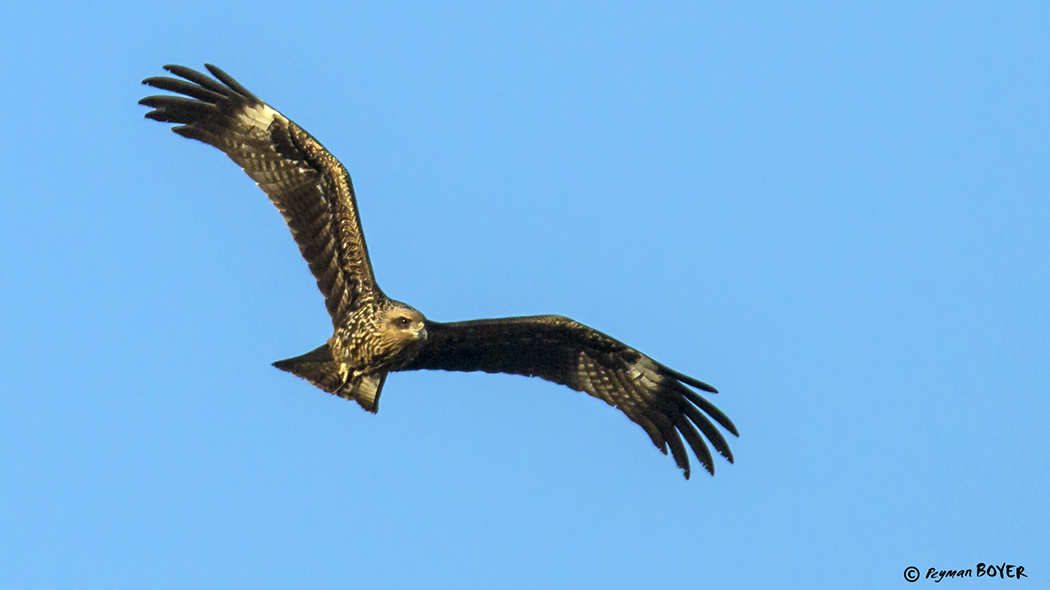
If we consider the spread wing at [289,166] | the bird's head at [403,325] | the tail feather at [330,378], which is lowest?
the tail feather at [330,378]

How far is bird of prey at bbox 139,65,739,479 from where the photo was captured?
9.59m

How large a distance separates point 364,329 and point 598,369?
268 cm

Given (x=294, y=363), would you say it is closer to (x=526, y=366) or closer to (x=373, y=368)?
(x=373, y=368)

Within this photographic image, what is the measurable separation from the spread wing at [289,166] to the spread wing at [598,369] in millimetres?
1085

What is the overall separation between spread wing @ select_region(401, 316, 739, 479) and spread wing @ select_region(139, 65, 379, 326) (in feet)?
3.56

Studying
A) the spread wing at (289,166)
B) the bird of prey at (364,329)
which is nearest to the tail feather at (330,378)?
the bird of prey at (364,329)

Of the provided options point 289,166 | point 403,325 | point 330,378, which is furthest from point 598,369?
point 289,166

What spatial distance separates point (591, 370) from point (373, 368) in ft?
8.19

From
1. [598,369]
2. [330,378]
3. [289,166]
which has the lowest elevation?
[330,378]

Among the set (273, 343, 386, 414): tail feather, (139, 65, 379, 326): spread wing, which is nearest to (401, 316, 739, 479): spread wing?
(273, 343, 386, 414): tail feather

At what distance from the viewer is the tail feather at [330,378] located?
9570 mm

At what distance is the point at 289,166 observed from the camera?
1009 centimetres

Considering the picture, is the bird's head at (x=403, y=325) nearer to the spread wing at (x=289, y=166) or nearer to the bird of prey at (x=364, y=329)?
the bird of prey at (x=364, y=329)

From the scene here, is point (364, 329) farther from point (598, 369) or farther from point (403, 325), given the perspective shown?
point (598, 369)
